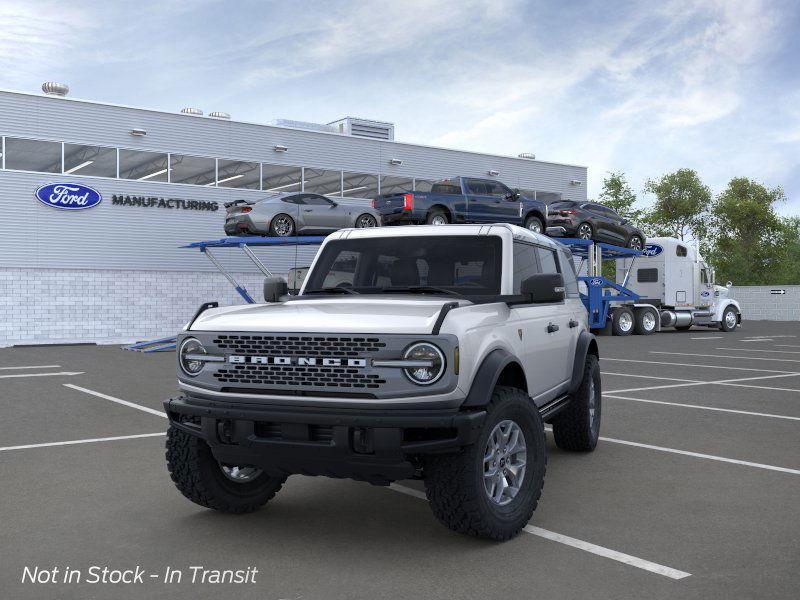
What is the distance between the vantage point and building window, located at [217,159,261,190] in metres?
29.7

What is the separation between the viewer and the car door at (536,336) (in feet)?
18.3

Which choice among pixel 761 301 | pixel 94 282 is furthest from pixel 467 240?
pixel 761 301

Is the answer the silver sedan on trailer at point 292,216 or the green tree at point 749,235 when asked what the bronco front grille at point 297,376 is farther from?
the green tree at point 749,235

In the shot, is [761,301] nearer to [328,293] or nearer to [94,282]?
[94,282]

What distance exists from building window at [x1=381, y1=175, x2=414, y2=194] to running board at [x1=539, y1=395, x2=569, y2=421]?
2708 centimetres

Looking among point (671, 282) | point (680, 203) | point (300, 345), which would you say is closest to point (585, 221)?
point (671, 282)

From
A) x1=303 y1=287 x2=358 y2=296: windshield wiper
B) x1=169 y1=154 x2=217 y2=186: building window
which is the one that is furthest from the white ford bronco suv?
x1=169 y1=154 x2=217 y2=186: building window

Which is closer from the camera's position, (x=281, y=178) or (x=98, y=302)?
(x=98, y=302)

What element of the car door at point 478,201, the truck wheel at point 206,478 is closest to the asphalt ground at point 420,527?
the truck wheel at point 206,478

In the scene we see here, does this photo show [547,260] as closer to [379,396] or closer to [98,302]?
[379,396]

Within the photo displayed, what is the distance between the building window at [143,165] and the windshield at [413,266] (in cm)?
2350

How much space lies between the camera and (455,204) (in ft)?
71.7

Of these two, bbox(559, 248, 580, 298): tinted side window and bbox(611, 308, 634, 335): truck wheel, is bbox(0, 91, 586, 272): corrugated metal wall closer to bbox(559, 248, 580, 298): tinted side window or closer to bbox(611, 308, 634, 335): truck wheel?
bbox(611, 308, 634, 335): truck wheel

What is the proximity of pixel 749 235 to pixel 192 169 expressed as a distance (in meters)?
51.2
